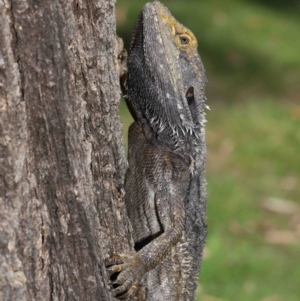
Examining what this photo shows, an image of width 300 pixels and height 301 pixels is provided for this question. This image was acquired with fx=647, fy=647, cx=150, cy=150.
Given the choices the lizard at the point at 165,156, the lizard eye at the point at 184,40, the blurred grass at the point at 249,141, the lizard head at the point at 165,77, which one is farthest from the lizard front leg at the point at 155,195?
the blurred grass at the point at 249,141

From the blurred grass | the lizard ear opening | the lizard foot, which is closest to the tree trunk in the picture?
the lizard foot

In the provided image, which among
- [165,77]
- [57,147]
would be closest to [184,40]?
[165,77]

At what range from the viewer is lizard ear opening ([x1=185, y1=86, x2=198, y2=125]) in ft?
13.5

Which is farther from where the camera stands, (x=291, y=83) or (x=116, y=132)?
(x=291, y=83)

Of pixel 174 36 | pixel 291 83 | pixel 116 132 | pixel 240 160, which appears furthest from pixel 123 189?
pixel 291 83

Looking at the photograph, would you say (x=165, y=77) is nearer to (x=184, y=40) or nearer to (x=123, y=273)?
(x=184, y=40)

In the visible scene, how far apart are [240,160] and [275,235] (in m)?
2.04

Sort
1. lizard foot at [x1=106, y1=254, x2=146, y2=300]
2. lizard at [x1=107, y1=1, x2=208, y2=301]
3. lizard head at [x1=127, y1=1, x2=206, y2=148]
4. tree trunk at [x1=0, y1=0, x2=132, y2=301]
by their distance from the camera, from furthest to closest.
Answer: lizard head at [x1=127, y1=1, x2=206, y2=148] < lizard at [x1=107, y1=1, x2=208, y2=301] < lizard foot at [x1=106, y1=254, x2=146, y2=300] < tree trunk at [x1=0, y1=0, x2=132, y2=301]

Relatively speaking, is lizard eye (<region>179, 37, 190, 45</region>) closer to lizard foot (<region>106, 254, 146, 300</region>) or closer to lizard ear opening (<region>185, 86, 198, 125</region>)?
lizard ear opening (<region>185, 86, 198, 125</region>)

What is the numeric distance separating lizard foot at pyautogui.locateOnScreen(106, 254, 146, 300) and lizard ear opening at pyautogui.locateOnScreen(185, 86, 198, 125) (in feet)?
3.79

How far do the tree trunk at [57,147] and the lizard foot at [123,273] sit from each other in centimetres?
5

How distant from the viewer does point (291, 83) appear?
13211 mm

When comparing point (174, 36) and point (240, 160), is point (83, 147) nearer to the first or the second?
point (174, 36)

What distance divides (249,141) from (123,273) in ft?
24.8
